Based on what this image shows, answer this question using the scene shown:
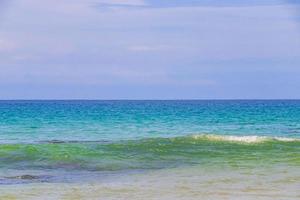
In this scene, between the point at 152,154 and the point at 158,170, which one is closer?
the point at 158,170

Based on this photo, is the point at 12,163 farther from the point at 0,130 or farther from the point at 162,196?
the point at 0,130

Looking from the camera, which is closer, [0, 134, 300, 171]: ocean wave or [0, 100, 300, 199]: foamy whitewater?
[0, 100, 300, 199]: foamy whitewater

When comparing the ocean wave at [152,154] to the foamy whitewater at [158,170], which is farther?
the ocean wave at [152,154]

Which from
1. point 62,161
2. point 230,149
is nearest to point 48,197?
point 62,161

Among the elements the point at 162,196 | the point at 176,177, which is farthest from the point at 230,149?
the point at 162,196

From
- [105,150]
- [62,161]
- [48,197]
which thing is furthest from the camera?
[105,150]

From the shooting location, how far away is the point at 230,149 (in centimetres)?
2584

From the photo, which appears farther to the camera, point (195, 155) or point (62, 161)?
point (195, 155)

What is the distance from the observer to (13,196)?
43.5 feet

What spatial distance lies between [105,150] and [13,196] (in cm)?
1168

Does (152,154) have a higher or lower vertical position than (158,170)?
higher

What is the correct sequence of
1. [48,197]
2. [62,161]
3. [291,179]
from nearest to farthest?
1. [48,197]
2. [291,179]
3. [62,161]

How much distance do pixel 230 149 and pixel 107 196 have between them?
13.1 meters

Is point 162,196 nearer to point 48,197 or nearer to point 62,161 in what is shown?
point 48,197
